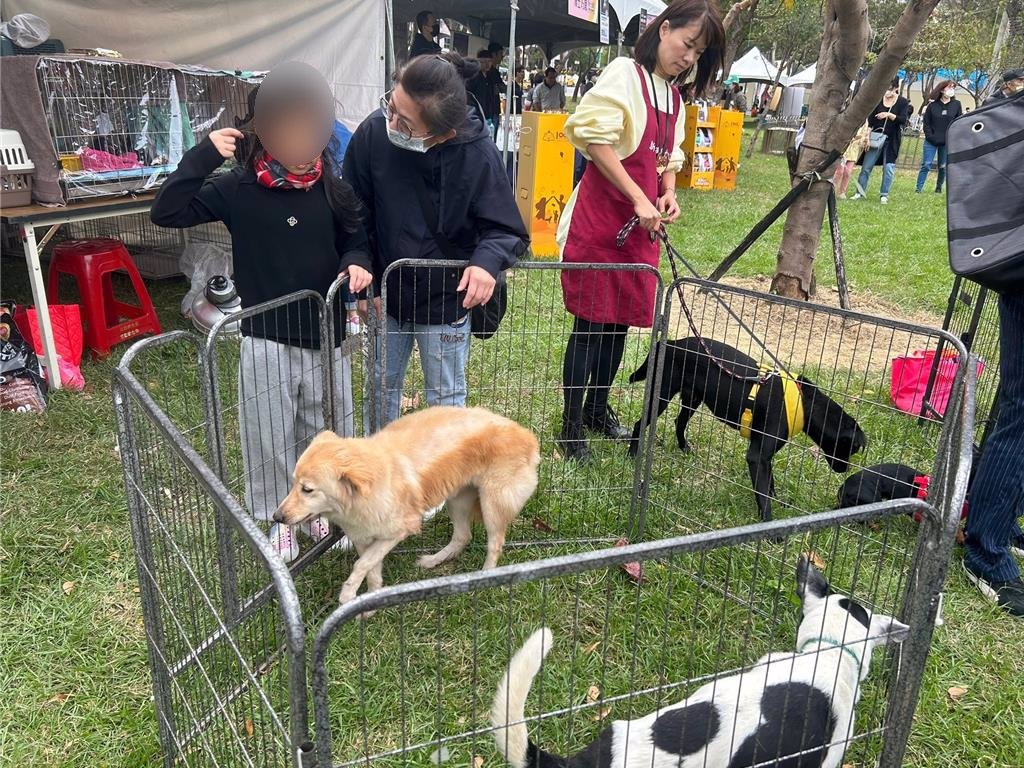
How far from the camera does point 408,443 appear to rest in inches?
113

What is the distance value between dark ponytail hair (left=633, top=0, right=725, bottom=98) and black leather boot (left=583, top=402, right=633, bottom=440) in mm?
1804

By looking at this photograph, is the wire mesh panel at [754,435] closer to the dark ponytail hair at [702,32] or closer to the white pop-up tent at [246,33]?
the dark ponytail hair at [702,32]

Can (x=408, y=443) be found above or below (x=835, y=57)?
below

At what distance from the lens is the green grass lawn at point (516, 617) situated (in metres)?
2.46

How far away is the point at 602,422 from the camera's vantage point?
4.30 m

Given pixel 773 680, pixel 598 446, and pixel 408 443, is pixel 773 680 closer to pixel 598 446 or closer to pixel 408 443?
pixel 408 443

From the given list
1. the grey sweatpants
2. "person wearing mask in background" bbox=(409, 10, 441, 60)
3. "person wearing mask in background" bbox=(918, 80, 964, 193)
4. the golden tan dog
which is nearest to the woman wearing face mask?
the grey sweatpants

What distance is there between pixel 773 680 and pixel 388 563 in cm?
180

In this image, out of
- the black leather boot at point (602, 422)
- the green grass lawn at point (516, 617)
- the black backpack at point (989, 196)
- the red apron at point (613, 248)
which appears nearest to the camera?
the green grass lawn at point (516, 617)

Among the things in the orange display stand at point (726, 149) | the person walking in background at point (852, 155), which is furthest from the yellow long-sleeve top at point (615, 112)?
the orange display stand at point (726, 149)

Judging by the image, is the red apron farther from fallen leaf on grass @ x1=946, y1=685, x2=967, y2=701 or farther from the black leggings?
fallen leaf on grass @ x1=946, y1=685, x2=967, y2=701

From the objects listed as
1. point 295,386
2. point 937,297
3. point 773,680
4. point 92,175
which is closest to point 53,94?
point 92,175

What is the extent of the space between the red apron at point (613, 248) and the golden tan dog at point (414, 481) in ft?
3.34

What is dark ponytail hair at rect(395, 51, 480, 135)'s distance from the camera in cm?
285
